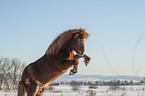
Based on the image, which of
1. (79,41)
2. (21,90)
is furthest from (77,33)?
(21,90)

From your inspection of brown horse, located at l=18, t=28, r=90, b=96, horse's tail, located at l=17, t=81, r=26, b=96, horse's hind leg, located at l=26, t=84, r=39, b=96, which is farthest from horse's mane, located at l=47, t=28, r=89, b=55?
horse's tail, located at l=17, t=81, r=26, b=96

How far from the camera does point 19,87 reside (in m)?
4.38

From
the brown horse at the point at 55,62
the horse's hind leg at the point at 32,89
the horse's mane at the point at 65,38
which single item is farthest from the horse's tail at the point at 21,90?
the horse's mane at the point at 65,38

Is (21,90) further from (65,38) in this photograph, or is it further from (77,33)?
(77,33)

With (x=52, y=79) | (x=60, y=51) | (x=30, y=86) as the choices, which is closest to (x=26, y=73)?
(x=30, y=86)

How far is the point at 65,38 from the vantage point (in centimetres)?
388

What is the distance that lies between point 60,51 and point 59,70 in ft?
1.13

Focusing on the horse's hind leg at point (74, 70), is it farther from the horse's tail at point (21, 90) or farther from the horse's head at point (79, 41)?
A: the horse's tail at point (21, 90)

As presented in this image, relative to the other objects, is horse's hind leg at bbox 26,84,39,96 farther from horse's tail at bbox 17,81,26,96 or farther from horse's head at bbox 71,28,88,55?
horse's head at bbox 71,28,88,55

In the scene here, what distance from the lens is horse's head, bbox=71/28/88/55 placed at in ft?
12.3

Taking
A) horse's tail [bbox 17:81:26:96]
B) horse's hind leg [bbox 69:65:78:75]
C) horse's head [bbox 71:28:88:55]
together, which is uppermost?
horse's head [bbox 71:28:88:55]

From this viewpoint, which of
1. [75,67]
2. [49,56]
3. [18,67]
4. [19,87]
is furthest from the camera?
[18,67]

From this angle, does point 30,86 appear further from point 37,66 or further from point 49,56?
point 49,56

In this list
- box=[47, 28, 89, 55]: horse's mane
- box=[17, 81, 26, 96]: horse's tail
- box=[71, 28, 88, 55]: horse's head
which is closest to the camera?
box=[71, 28, 88, 55]: horse's head
